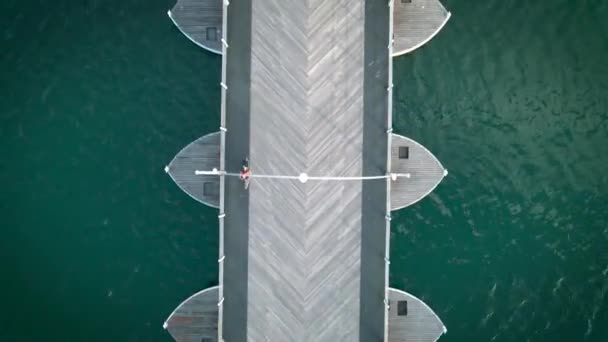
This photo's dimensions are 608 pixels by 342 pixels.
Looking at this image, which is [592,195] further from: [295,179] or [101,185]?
[101,185]

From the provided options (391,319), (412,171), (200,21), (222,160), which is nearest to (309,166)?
→ (222,160)

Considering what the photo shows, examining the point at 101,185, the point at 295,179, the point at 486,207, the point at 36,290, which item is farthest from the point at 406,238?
the point at 36,290

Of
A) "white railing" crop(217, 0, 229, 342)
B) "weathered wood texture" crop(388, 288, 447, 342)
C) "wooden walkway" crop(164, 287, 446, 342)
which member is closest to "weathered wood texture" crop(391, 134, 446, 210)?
"weathered wood texture" crop(388, 288, 447, 342)

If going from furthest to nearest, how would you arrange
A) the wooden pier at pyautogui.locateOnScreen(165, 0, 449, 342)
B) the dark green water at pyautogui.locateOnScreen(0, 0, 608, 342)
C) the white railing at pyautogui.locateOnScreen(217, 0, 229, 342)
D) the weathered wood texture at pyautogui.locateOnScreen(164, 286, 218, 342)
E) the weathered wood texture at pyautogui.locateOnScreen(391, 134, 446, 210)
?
the dark green water at pyautogui.locateOnScreen(0, 0, 608, 342), the weathered wood texture at pyautogui.locateOnScreen(164, 286, 218, 342), the weathered wood texture at pyautogui.locateOnScreen(391, 134, 446, 210), the wooden pier at pyautogui.locateOnScreen(165, 0, 449, 342), the white railing at pyautogui.locateOnScreen(217, 0, 229, 342)

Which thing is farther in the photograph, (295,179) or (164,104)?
(164,104)

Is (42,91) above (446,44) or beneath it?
beneath

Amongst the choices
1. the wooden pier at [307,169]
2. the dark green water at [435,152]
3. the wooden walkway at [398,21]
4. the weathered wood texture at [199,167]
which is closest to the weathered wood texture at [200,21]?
the wooden walkway at [398,21]

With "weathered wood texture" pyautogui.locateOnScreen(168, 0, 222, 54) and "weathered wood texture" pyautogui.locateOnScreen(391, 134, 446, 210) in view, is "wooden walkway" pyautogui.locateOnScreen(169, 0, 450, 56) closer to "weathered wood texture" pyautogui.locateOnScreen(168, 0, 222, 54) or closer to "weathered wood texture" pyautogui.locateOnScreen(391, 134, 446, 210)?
"weathered wood texture" pyautogui.locateOnScreen(168, 0, 222, 54)
